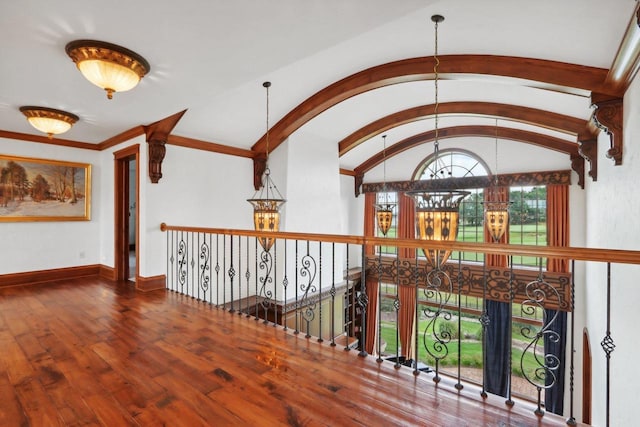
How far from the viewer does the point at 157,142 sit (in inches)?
176

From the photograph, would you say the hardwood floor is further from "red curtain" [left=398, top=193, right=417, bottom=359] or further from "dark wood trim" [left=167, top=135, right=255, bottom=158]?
"red curtain" [left=398, top=193, right=417, bottom=359]

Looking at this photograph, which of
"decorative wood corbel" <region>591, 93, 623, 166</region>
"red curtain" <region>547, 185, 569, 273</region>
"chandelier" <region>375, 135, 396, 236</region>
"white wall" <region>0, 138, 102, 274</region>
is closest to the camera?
"decorative wood corbel" <region>591, 93, 623, 166</region>

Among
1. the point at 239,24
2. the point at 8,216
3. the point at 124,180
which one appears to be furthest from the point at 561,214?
the point at 8,216

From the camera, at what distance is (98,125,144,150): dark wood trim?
15.1ft

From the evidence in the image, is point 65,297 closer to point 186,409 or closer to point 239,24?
point 186,409

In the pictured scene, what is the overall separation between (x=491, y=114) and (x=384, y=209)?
93.4 inches

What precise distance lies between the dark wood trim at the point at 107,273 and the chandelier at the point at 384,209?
461 centimetres

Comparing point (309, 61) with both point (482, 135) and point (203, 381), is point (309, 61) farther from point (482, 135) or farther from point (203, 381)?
point (482, 135)

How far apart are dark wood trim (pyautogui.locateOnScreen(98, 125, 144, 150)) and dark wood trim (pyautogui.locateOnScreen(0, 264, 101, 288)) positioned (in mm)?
2053

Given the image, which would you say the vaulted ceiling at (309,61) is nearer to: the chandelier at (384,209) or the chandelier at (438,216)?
the chandelier at (438,216)

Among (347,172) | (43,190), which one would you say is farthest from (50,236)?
(347,172)

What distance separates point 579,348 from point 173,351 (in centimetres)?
707

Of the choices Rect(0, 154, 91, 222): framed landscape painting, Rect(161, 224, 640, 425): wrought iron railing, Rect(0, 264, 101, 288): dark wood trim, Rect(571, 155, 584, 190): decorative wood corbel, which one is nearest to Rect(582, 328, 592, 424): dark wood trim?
Rect(161, 224, 640, 425): wrought iron railing

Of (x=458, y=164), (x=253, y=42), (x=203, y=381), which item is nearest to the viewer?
(x=203, y=381)
